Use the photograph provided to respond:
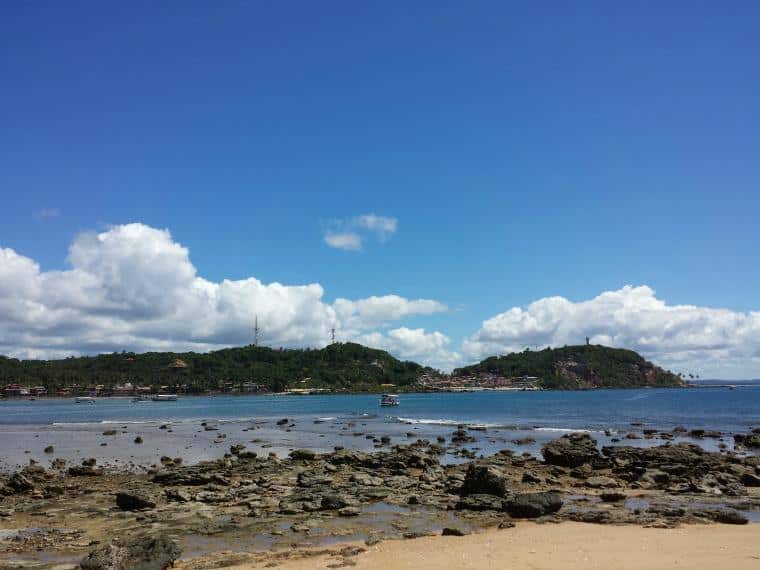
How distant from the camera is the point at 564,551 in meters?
18.5

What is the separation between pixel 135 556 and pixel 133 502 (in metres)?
10.4

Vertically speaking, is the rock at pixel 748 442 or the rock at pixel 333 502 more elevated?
the rock at pixel 333 502

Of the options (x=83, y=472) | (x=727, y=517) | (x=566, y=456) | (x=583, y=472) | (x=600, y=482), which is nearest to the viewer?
(x=727, y=517)

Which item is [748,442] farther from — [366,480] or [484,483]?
[366,480]

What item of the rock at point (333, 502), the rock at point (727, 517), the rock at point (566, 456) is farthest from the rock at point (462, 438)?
the rock at point (727, 517)

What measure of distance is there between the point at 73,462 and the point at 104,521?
26.7 meters

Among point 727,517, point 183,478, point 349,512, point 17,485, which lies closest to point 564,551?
point 727,517

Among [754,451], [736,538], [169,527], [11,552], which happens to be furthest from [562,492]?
[754,451]

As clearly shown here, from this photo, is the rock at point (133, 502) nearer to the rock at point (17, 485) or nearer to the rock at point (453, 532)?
the rock at point (17, 485)

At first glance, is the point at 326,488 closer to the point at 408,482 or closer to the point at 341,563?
the point at 408,482

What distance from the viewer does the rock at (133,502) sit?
2667cm

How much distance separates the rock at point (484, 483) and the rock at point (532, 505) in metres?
2.62

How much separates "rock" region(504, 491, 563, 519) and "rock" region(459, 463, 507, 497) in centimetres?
262

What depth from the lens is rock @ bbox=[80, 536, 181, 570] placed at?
54.6ft
